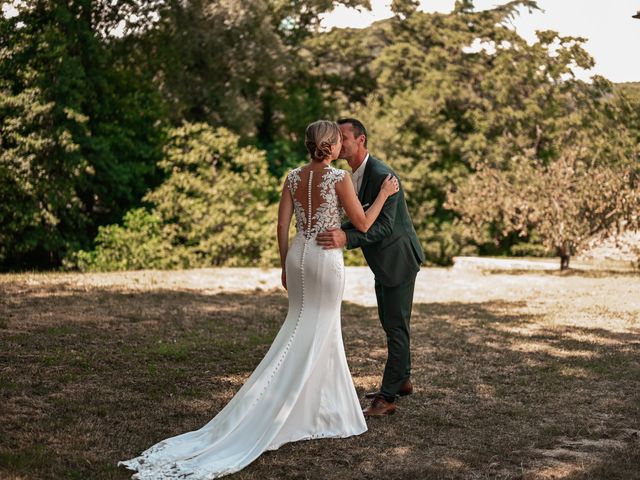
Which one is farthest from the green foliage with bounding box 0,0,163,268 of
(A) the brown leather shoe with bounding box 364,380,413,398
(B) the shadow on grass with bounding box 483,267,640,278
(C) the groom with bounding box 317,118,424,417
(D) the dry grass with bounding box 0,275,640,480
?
(C) the groom with bounding box 317,118,424,417

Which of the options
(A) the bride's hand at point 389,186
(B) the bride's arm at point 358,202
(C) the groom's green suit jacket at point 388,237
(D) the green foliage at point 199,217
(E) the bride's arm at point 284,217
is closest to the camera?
(B) the bride's arm at point 358,202

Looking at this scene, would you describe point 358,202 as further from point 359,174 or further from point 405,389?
point 405,389

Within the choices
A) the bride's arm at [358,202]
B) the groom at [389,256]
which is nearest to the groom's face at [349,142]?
the groom at [389,256]

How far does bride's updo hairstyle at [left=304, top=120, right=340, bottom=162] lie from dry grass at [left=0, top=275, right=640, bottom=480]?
1828 millimetres

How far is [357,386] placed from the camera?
6.84 m

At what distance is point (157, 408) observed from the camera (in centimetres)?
596

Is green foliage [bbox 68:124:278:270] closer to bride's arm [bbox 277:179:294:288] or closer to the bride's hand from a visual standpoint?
bride's arm [bbox 277:179:294:288]

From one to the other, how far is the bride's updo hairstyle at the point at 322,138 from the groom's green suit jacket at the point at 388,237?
0.58 meters

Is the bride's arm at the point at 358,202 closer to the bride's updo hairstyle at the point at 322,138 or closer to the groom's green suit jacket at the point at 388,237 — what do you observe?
the groom's green suit jacket at the point at 388,237

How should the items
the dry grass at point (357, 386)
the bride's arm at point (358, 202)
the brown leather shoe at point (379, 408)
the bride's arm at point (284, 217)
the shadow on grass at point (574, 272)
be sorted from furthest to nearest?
the shadow on grass at point (574, 272) < the brown leather shoe at point (379, 408) < the bride's arm at point (284, 217) < the bride's arm at point (358, 202) < the dry grass at point (357, 386)

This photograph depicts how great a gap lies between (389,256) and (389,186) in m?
0.53

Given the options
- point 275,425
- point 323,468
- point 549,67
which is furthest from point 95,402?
point 549,67

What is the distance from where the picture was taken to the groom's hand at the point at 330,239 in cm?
537

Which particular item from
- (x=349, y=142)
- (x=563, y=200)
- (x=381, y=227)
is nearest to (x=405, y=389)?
(x=381, y=227)
